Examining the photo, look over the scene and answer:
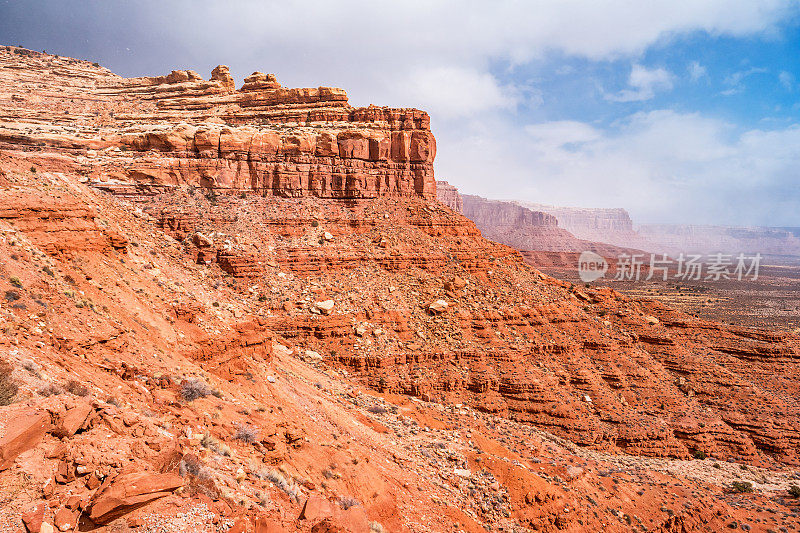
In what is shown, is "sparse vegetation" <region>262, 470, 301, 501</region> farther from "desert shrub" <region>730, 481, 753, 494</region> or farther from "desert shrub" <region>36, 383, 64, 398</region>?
"desert shrub" <region>730, 481, 753, 494</region>

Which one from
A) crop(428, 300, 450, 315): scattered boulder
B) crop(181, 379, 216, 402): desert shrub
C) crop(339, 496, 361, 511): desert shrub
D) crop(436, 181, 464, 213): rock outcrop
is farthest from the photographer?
crop(436, 181, 464, 213): rock outcrop

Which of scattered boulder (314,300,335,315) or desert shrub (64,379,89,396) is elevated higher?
desert shrub (64,379,89,396)

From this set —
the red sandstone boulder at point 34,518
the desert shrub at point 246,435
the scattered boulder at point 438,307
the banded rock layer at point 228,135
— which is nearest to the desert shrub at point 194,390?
the desert shrub at point 246,435

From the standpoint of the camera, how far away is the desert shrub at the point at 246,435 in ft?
33.1

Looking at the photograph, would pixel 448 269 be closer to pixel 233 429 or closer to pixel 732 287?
pixel 233 429

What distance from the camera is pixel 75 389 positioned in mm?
7836

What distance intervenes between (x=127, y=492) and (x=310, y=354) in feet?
62.1

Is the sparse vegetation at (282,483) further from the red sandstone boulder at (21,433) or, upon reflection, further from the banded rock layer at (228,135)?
the banded rock layer at (228,135)

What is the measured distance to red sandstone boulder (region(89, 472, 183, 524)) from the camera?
550 cm

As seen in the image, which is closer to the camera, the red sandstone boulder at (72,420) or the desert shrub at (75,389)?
the red sandstone boulder at (72,420)

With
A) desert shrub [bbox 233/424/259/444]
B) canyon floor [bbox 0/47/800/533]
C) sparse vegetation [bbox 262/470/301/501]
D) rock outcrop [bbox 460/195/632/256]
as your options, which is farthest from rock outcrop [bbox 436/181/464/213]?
sparse vegetation [bbox 262/470/301/501]

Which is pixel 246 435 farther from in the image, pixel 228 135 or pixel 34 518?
pixel 228 135

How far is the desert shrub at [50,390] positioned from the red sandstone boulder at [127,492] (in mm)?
2436

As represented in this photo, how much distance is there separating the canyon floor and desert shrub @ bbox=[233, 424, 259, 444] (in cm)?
6
